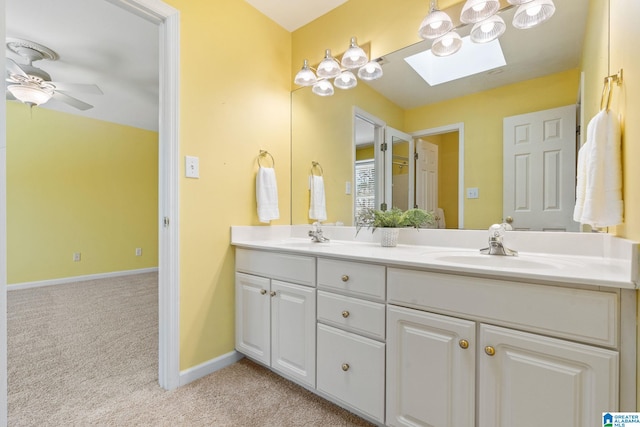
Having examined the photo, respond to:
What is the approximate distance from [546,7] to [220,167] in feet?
5.84

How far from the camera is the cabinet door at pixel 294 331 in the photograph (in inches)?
55.6

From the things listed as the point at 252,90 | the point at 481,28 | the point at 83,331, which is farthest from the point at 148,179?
the point at 481,28

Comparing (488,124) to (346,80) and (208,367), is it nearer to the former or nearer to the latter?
(346,80)

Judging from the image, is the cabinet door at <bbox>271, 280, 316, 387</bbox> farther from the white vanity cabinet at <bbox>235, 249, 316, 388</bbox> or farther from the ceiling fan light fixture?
the ceiling fan light fixture

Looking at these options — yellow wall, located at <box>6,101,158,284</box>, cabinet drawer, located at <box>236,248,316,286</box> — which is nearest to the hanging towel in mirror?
cabinet drawer, located at <box>236,248,316,286</box>

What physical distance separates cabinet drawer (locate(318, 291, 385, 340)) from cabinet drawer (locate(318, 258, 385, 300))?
0.12 ft

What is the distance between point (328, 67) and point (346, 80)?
5.8 inches

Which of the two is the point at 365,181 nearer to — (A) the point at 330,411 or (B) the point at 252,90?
(B) the point at 252,90

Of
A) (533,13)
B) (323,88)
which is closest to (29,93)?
(323,88)

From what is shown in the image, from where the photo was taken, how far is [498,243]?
1.29m

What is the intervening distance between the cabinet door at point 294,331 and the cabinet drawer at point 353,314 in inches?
2.8

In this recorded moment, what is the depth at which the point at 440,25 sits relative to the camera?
4.85ft

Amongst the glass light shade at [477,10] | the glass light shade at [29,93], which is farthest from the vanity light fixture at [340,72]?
the glass light shade at [29,93]

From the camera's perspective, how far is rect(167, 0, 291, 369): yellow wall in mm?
1625
